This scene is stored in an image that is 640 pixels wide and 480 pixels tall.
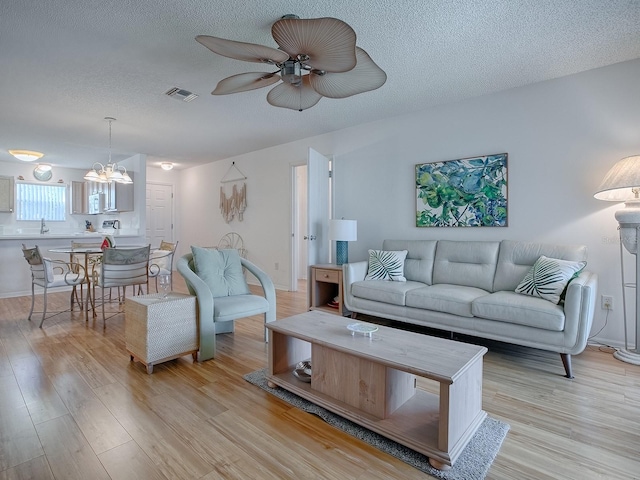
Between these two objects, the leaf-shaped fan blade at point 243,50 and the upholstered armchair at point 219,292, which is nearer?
the leaf-shaped fan blade at point 243,50

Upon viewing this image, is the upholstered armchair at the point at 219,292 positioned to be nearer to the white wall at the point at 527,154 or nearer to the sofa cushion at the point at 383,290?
the sofa cushion at the point at 383,290

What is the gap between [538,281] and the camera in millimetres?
2658

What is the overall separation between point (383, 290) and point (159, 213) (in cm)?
652

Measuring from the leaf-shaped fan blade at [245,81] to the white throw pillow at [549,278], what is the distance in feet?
8.25

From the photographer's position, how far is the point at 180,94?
11.2 feet

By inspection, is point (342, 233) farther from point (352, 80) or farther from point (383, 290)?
point (352, 80)

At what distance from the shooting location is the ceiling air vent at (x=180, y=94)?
332 cm

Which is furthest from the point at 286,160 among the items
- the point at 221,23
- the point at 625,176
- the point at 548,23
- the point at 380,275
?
the point at 625,176

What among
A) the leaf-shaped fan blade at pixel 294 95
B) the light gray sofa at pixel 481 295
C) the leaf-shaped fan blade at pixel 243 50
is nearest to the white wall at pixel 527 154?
the light gray sofa at pixel 481 295

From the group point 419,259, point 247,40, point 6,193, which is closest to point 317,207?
point 419,259

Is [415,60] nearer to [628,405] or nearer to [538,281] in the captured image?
[538,281]

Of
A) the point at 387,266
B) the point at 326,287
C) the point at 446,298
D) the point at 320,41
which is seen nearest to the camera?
the point at 320,41

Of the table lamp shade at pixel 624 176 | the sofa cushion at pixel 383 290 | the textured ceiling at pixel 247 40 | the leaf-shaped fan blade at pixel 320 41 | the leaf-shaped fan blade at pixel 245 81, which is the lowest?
the sofa cushion at pixel 383 290

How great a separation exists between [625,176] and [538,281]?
999 millimetres
